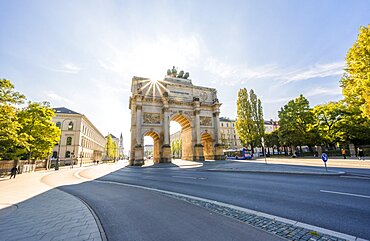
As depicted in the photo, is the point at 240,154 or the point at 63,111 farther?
the point at 63,111

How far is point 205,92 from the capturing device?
42250mm

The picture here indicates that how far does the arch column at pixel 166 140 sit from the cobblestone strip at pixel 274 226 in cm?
2817

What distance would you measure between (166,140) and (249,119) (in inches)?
969

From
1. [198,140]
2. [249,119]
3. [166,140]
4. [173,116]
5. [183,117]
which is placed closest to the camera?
[166,140]

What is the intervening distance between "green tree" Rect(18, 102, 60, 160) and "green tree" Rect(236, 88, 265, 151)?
4187 cm

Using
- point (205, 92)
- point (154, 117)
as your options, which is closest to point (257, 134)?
point (205, 92)

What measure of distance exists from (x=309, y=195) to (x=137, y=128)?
30.7m

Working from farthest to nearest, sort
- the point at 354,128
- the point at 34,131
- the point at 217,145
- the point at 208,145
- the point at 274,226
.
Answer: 1. the point at 208,145
2. the point at 217,145
3. the point at 354,128
4. the point at 34,131
5. the point at 274,226

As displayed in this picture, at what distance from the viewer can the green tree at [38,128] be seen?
25.5 metres

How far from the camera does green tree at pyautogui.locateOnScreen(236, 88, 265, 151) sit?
44.8 metres

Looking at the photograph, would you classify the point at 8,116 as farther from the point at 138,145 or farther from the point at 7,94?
the point at 138,145

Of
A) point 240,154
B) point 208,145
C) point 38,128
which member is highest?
point 38,128

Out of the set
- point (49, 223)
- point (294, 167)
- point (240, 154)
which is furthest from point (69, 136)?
point (294, 167)

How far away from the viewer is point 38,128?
26344 mm
